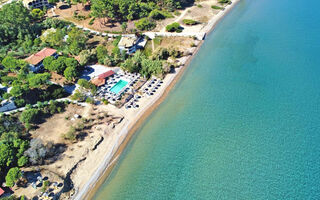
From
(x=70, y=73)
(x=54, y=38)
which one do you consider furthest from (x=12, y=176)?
(x=54, y=38)

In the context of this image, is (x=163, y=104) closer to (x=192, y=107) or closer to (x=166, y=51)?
(x=192, y=107)

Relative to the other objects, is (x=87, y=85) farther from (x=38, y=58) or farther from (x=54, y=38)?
(x=54, y=38)

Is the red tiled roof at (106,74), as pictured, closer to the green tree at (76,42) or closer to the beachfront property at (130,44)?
the beachfront property at (130,44)

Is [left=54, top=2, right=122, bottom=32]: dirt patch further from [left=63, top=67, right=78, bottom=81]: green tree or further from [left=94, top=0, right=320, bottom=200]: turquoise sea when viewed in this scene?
[left=94, top=0, right=320, bottom=200]: turquoise sea

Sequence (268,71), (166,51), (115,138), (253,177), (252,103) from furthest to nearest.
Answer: (166,51)
(268,71)
(252,103)
(115,138)
(253,177)

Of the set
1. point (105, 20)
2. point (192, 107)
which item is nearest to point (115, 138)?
point (192, 107)

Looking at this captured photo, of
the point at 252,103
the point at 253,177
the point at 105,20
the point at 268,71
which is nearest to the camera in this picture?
the point at 253,177
